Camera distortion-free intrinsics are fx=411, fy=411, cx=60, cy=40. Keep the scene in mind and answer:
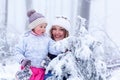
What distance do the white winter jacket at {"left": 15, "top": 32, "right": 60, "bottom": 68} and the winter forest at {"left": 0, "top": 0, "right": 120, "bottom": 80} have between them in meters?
0.30

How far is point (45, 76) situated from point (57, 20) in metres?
0.69

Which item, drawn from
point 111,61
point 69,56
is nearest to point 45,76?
point 69,56

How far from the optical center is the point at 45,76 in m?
4.18

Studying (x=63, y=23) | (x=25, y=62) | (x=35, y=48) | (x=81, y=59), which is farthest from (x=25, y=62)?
(x=81, y=59)

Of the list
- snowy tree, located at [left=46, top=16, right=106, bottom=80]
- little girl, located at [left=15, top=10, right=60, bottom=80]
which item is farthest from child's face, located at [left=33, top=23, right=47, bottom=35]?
snowy tree, located at [left=46, top=16, right=106, bottom=80]

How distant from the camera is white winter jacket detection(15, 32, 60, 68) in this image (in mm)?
4266

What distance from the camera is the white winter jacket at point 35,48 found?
14.0ft

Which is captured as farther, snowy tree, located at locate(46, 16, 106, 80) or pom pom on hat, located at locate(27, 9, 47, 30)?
pom pom on hat, located at locate(27, 9, 47, 30)

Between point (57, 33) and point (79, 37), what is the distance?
0.75m

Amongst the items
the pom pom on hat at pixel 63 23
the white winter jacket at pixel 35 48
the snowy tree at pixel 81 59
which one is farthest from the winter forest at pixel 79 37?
the white winter jacket at pixel 35 48

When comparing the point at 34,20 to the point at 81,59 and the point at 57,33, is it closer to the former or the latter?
the point at 57,33

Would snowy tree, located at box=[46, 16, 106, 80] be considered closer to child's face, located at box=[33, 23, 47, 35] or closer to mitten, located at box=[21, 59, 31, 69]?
mitten, located at box=[21, 59, 31, 69]

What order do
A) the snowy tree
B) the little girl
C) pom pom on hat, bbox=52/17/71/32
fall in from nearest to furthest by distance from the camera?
the snowy tree < the little girl < pom pom on hat, bbox=52/17/71/32

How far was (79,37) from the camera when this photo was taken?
11.9 feet
